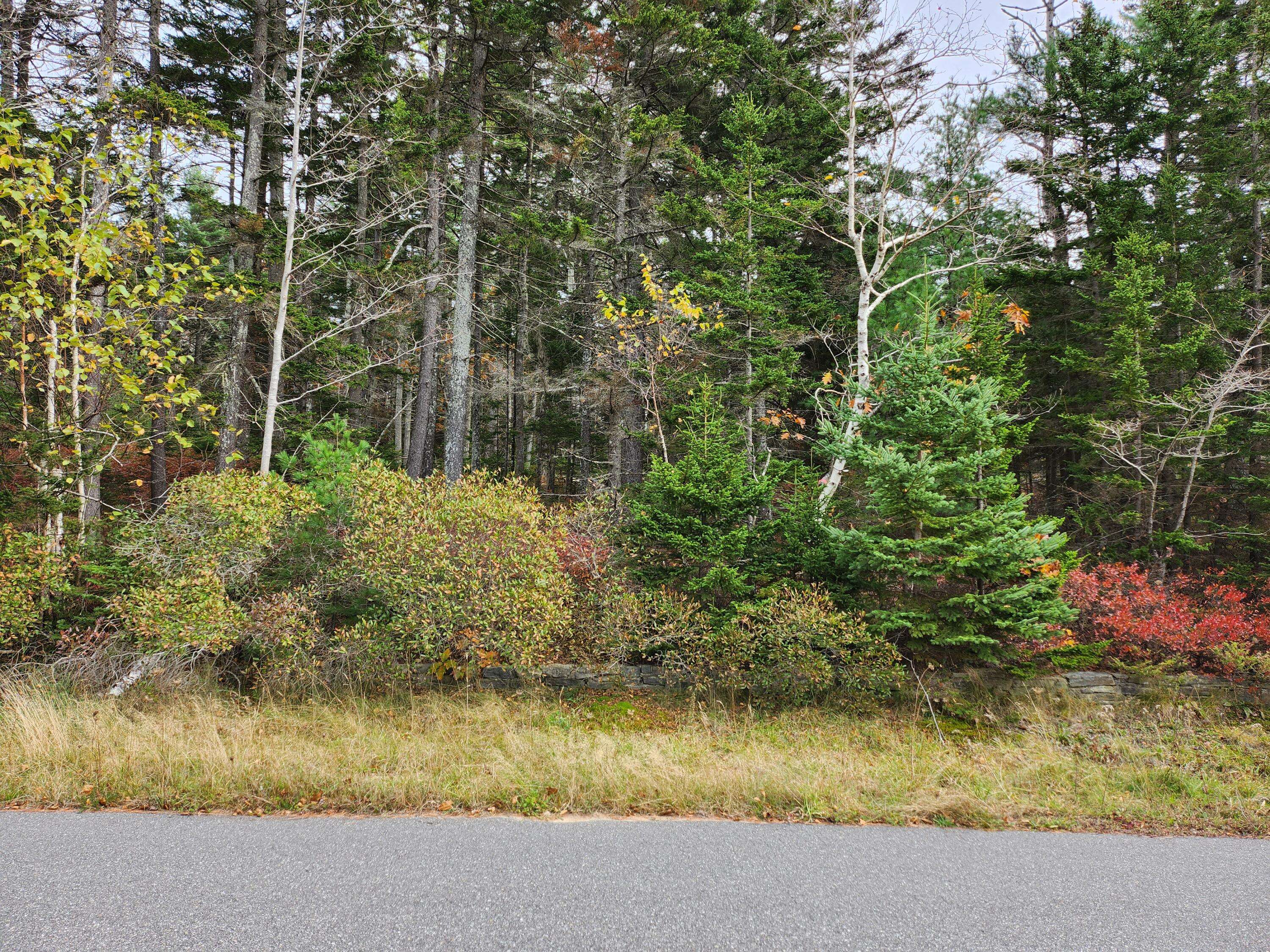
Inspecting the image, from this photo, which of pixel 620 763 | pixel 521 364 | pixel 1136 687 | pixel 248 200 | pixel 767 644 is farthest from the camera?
pixel 521 364

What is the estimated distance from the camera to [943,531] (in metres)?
7.65

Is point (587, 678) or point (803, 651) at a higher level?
point (803, 651)

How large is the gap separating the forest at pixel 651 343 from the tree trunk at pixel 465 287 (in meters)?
0.09

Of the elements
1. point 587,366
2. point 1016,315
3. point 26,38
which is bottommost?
point 587,366

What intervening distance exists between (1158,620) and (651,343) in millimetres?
9792

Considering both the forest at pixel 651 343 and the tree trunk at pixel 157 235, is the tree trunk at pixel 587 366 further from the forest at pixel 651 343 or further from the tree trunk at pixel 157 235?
the tree trunk at pixel 157 235

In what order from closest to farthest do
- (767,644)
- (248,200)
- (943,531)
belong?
(943,531) → (767,644) → (248,200)

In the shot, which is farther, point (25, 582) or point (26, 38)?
point (26, 38)

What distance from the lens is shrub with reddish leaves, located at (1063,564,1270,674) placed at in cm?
898

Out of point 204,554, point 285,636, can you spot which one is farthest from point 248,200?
point 285,636

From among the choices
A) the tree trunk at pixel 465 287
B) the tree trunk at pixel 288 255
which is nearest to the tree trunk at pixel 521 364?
the tree trunk at pixel 465 287

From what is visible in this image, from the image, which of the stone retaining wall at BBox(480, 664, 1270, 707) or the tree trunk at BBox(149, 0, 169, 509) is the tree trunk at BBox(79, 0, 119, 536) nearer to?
the tree trunk at BBox(149, 0, 169, 509)

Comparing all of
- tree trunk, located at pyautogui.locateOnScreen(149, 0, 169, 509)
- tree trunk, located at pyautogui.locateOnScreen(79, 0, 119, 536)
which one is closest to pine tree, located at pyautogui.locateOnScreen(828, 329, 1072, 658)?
tree trunk, located at pyautogui.locateOnScreen(79, 0, 119, 536)

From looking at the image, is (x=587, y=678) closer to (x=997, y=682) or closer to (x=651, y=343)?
(x=997, y=682)
